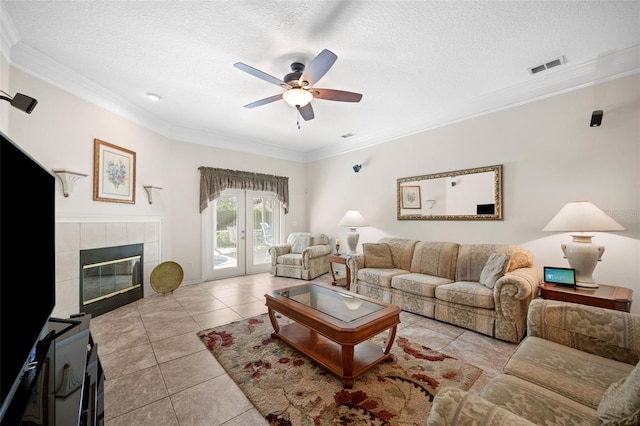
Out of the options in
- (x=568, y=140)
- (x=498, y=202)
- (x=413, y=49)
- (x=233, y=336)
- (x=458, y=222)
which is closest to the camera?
(x=413, y=49)

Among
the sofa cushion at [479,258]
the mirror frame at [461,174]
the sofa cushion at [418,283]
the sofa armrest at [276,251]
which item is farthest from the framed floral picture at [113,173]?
the sofa cushion at [479,258]

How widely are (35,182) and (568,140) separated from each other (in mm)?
4539

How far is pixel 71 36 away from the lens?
7.63 feet

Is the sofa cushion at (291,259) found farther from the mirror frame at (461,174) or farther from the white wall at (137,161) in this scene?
the mirror frame at (461,174)

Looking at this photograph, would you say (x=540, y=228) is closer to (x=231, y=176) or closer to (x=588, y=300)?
(x=588, y=300)

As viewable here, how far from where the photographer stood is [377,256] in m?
4.02

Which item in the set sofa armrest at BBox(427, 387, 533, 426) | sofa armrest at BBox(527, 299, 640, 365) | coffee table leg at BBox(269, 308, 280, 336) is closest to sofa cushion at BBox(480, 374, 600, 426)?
sofa armrest at BBox(427, 387, 533, 426)

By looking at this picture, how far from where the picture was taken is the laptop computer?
2.50 meters

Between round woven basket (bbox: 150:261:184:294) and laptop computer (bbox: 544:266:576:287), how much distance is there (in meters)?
4.92

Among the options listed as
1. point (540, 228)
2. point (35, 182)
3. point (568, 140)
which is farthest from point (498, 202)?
point (35, 182)

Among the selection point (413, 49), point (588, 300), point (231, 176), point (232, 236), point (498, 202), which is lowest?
point (588, 300)

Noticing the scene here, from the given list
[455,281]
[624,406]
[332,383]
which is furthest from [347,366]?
[455,281]

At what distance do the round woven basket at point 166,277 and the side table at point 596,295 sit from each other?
4835mm

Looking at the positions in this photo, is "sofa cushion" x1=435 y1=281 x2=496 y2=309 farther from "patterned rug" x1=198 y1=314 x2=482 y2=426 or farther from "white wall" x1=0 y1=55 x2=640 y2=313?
"white wall" x1=0 y1=55 x2=640 y2=313
